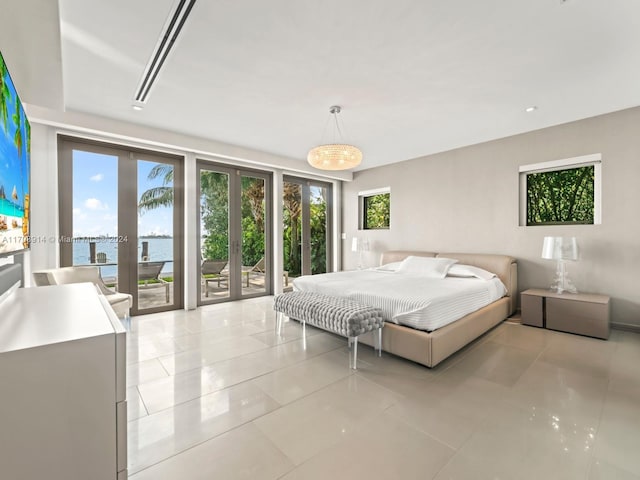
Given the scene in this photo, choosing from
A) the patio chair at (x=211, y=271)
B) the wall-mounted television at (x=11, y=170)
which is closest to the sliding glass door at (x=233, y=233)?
the patio chair at (x=211, y=271)

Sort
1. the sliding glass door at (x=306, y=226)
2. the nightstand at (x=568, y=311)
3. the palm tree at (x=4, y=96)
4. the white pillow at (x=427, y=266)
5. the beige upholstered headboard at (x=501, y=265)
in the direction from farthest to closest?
the sliding glass door at (x=306, y=226) < the white pillow at (x=427, y=266) < the beige upholstered headboard at (x=501, y=265) < the nightstand at (x=568, y=311) < the palm tree at (x=4, y=96)

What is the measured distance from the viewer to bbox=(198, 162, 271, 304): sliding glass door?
5098mm

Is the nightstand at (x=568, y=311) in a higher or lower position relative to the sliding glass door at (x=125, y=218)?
lower

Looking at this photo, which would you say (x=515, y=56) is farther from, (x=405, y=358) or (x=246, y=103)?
(x=405, y=358)

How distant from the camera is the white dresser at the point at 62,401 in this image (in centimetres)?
87

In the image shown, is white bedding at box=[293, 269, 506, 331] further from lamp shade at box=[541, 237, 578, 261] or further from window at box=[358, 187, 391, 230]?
window at box=[358, 187, 391, 230]

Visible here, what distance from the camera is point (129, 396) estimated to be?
218cm

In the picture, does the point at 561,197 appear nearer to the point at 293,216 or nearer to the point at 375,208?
the point at 375,208

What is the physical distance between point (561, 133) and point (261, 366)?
15.9ft

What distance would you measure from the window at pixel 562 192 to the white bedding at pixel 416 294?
124cm

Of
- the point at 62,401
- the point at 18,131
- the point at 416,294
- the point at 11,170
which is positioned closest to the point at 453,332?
the point at 416,294

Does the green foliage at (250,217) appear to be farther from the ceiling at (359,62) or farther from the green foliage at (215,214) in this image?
the ceiling at (359,62)

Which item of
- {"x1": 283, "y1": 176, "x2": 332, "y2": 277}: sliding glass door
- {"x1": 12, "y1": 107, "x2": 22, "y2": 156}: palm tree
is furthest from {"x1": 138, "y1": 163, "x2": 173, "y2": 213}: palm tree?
{"x1": 12, "y1": 107, "x2": 22, "y2": 156}: palm tree

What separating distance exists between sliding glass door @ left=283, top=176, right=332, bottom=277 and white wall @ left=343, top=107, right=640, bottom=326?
1.06m
